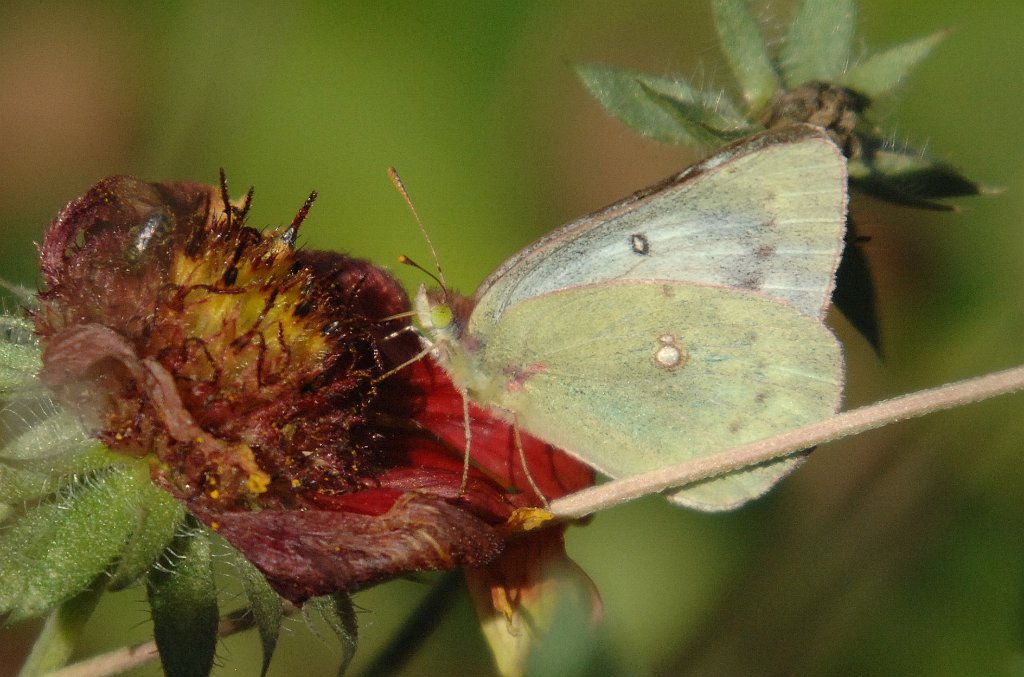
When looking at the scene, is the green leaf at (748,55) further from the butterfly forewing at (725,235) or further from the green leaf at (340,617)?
the green leaf at (340,617)

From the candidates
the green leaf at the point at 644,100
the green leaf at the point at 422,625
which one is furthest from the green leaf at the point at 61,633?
the green leaf at the point at 644,100

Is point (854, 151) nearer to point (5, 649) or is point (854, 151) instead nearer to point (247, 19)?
point (247, 19)

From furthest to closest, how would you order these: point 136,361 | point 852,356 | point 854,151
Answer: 1. point 852,356
2. point 854,151
3. point 136,361

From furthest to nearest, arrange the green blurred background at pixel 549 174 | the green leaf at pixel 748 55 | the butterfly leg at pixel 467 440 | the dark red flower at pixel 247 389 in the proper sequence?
the green blurred background at pixel 549 174
the green leaf at pixel 748 55
the butterfly leg at pixel 467 440
the dark red flower at pixel 247 389

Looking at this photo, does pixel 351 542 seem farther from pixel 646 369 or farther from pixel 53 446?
pixel 646 369

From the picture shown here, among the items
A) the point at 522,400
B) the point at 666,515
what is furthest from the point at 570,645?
the point at 666,515
